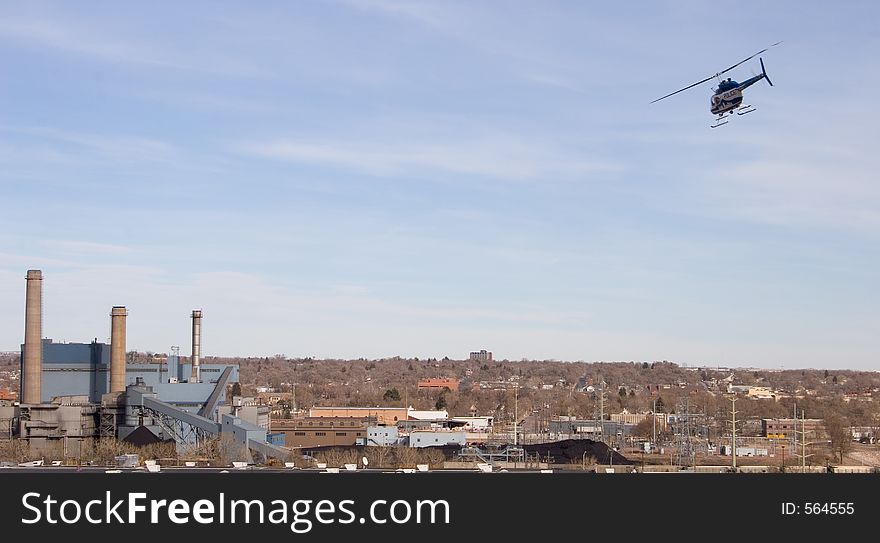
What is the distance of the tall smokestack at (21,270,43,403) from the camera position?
81.9m

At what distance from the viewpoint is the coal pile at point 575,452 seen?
79.2 m

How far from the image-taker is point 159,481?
36.5 m

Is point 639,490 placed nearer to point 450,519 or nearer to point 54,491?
point 450,519

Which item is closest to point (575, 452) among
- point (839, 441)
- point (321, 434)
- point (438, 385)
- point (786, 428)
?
point (321, 434)

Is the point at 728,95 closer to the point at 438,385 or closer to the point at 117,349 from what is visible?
the point at 117,349

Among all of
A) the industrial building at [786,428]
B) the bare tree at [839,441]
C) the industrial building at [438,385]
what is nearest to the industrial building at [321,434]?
the bare tree at [839,441]

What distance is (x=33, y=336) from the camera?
269 ft

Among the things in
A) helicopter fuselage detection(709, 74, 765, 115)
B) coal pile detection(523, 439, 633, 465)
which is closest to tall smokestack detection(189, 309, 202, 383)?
coal pile detection(523, 439, 633, 465)

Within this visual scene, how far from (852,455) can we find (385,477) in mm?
74480

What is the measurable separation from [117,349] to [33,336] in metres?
6.89

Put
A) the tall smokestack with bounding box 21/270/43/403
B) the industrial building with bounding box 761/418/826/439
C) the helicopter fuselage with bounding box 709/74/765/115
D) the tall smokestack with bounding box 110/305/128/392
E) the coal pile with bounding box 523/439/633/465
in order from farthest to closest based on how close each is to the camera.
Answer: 1. the industrial building with bounding box 761/418/826/439
2. the tall smokestack with bounding box 110/305/128/392
3. the tall smokestack with bounding box 21/270/43/403
4. the coal pile with bounding box 523/439/633/465
5. the helicopter fuselage with bounding box 709/74/765/115

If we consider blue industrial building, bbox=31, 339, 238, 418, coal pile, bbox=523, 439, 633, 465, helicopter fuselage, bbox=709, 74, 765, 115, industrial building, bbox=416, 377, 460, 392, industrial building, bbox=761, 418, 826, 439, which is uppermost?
helicopter fuselage, bbox=709, 74, 765, 115

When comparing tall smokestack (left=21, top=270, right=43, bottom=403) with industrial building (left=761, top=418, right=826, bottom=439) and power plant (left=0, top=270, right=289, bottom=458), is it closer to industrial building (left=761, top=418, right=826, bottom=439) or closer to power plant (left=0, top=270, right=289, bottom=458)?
power plant (left=0, top=270, right=289, bottom=458)

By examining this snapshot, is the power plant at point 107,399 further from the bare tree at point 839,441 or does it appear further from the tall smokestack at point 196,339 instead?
the bare tree at point 839,441
